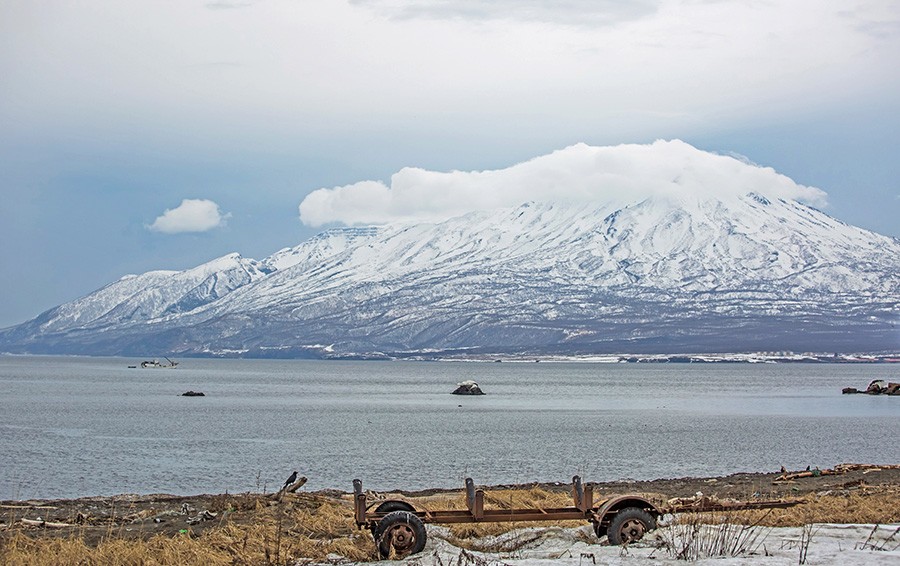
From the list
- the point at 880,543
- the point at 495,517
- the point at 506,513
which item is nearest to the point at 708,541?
the point at 880,543

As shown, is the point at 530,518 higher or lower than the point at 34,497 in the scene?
higher

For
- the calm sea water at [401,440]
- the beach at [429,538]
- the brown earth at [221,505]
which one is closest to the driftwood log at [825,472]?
the brown earth at [221,505]

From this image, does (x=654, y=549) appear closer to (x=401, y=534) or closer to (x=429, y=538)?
(x=429, y=538)

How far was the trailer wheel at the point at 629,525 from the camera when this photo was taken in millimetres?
13914

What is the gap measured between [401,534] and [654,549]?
3147mm

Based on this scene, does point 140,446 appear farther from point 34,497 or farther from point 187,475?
point 34,497

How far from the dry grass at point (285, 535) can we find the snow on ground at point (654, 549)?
47 cm

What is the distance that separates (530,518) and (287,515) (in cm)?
563

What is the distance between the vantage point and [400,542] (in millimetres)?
13617

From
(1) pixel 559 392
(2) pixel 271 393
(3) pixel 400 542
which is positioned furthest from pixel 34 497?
(1) pixel 559 392

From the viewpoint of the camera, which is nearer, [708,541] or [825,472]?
[708,541]

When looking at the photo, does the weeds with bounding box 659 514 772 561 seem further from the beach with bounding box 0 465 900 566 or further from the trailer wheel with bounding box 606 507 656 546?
the trailer wheel with bounding box 606 507 656 546

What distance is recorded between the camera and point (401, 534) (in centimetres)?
1362

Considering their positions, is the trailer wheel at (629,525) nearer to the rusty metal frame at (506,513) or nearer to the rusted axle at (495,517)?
the rusted axle at (495,517)
